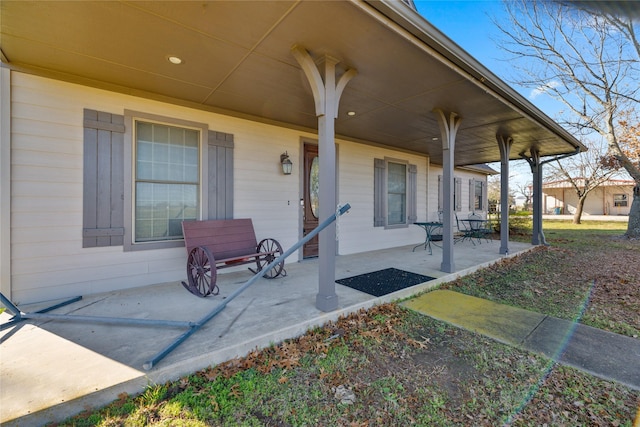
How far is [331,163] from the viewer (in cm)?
276

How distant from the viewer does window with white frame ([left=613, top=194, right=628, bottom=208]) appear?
23.3m

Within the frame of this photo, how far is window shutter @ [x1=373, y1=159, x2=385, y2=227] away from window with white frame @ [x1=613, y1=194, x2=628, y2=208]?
29546 millimetres

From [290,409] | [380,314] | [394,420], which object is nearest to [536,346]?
[380,314]

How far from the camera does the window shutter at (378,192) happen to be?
643 centimetres

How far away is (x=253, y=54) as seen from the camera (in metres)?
2.72

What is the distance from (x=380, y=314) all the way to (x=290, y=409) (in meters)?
1.53

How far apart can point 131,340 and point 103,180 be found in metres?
2.13

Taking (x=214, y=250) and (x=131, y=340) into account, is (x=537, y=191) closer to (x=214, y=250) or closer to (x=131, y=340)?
(x=214, y=250)

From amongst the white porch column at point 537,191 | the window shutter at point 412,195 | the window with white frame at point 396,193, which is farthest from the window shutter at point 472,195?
the window with white frame at point 396,193

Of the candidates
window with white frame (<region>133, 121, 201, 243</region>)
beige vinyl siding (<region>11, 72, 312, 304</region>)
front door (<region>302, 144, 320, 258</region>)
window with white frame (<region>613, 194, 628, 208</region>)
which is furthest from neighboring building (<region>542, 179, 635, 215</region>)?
beige vinyl siding (<region>11, 72, 312, 304</region>)

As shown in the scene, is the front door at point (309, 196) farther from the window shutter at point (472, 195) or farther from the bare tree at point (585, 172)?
the bare tree at point (585, 172)

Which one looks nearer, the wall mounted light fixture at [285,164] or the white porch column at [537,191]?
the wall mounted light fixture at [285,164]

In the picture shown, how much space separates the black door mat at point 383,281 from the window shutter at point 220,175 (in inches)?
80.7

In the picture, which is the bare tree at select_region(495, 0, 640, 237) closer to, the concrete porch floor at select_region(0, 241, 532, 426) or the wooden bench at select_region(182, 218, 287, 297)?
the concrete porch floor at select_region(0, 241, 532, 426)
